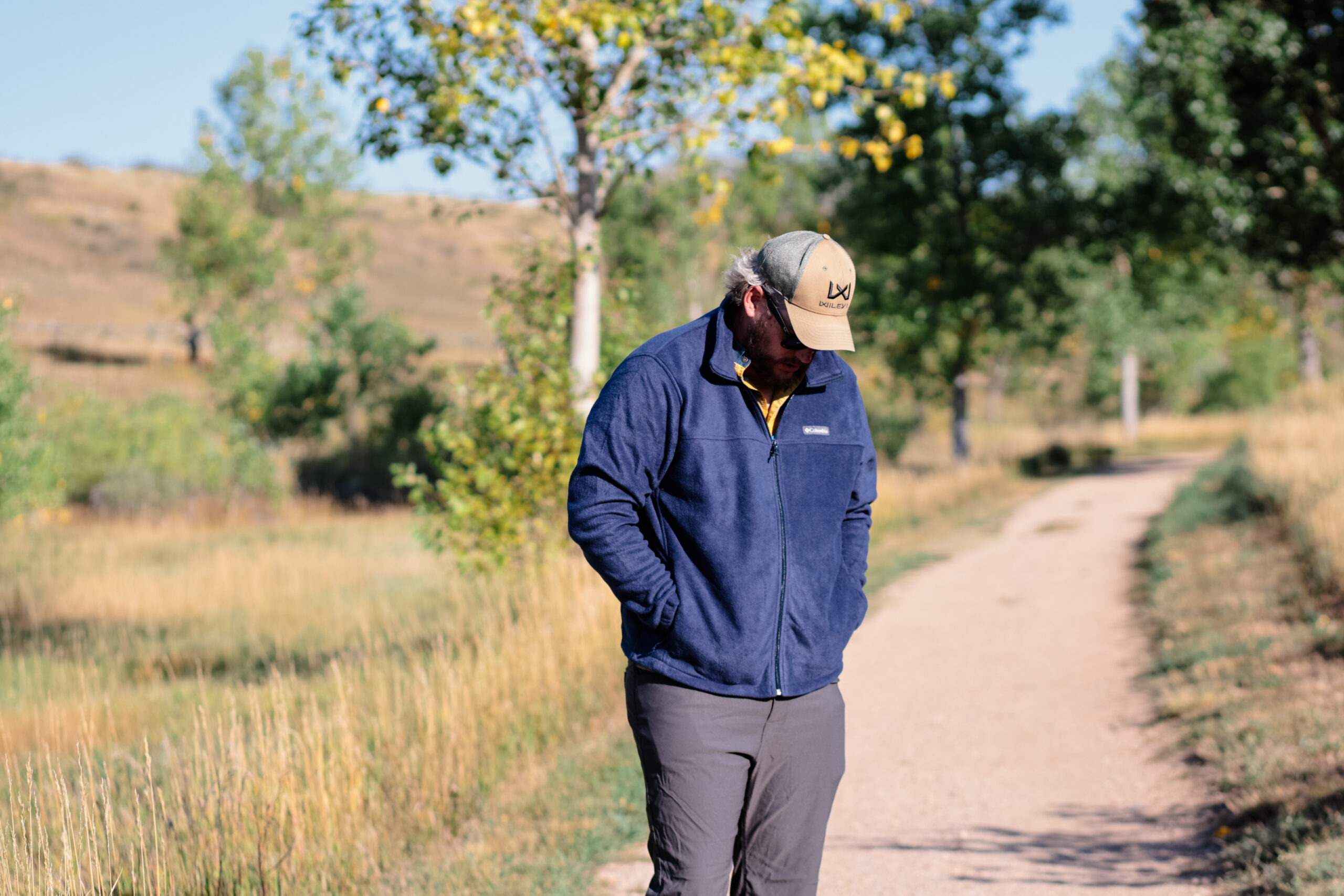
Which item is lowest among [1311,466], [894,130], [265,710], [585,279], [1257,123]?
[265,710]

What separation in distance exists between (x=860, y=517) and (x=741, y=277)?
73 centimetres

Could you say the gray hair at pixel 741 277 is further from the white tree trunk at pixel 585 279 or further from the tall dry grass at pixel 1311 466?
the tall dry grass at pixel 1311 466

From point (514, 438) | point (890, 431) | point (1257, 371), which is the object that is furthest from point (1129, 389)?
point (514, 438)

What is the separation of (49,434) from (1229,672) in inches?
805

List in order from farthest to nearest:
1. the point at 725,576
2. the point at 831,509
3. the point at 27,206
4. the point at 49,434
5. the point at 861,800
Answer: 1. the point at 27,206
2. the point at 49,434
3. the point at 861,800
4. the point at 831,509
5. the point at 725,576

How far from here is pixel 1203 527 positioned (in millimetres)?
12375

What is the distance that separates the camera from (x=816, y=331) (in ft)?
7.90

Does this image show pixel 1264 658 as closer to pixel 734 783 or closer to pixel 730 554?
pixel 734 783

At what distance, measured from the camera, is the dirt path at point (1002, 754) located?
436 centimetres

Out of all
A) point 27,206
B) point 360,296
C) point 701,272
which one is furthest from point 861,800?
point 27,206

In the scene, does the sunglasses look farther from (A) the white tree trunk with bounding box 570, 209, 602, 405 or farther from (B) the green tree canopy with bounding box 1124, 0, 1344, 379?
(B) the green tree canopy with bounding box 1124, 0, 1344, 379

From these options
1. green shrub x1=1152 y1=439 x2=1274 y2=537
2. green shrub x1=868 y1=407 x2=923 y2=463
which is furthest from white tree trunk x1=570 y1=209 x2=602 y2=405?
green shrub x1=868 y1=407 x2=923 y2=463

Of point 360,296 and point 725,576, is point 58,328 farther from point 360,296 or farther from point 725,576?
point 725,576

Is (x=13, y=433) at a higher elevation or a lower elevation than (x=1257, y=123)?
lower
